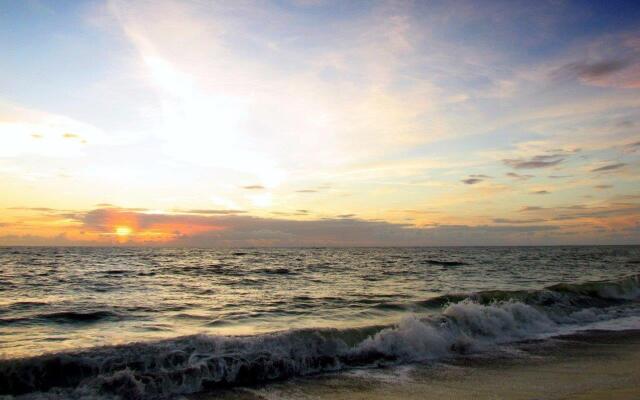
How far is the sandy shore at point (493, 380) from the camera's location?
26.9 feet

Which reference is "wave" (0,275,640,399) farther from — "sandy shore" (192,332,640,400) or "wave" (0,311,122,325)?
"wave" (0,311,122,325)

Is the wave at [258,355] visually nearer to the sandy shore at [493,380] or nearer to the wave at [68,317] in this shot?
the sandy shore at [493,380]

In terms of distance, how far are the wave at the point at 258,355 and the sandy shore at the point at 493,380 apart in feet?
2.40

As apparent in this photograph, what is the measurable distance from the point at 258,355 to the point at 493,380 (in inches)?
206

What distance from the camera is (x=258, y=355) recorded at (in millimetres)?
10492

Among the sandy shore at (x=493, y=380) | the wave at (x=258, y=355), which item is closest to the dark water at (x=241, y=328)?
the wave at (x=258, y=355)

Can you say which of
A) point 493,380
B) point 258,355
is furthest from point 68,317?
point 493,380

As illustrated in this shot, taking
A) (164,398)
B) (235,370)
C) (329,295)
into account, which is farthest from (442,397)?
(329,295)

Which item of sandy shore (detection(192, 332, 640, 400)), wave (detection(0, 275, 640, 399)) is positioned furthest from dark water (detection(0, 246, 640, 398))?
sandy shore (detection(192, 332, 640, 400))

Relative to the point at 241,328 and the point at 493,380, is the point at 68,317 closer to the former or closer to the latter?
the point at 241,328

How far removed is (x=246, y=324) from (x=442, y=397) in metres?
8.13

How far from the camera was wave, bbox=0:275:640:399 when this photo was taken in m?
8.80

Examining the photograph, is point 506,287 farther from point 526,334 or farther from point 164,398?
point 164,398

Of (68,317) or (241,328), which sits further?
(68,317)
